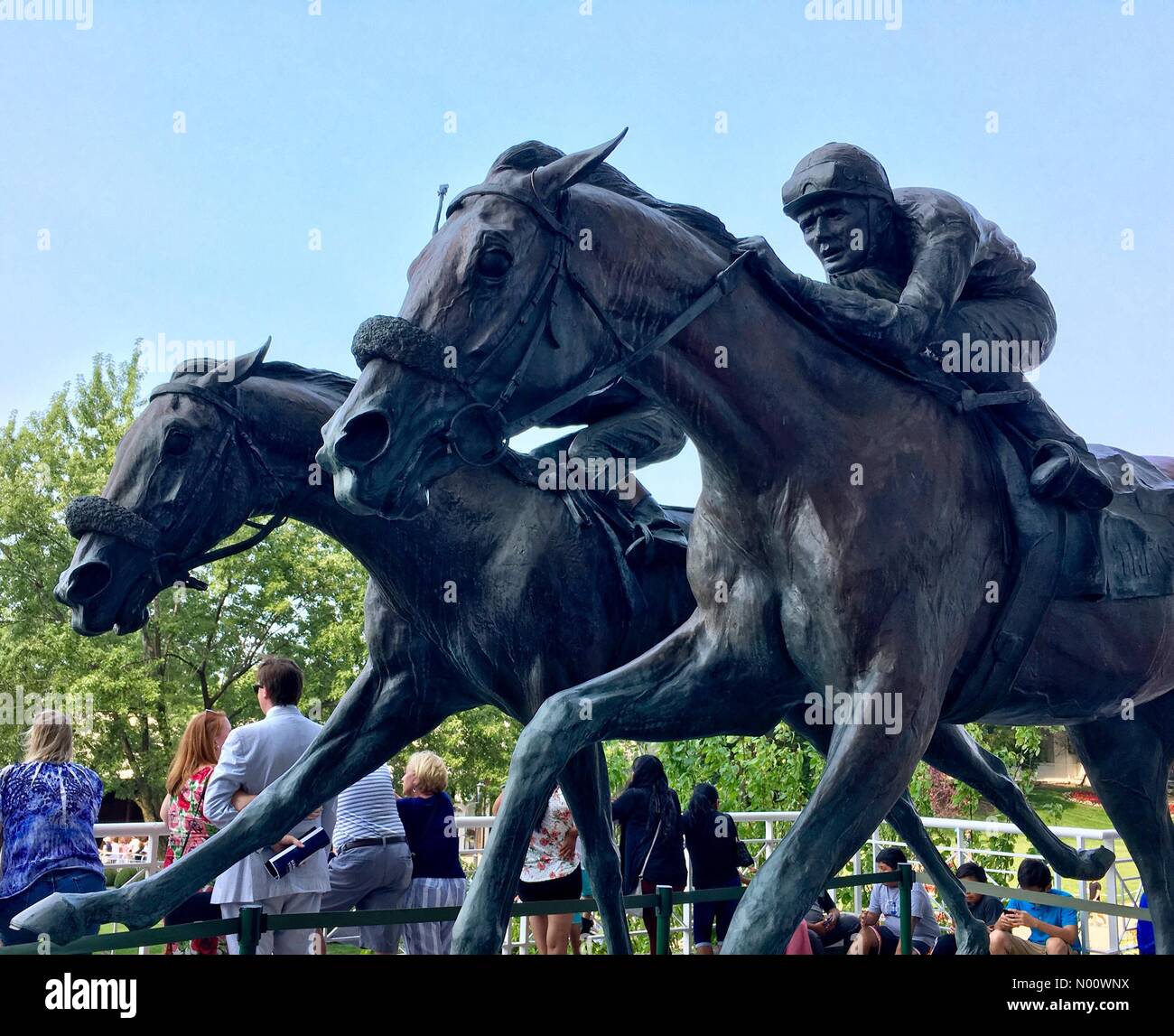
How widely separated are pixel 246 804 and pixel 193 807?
56 centimetres

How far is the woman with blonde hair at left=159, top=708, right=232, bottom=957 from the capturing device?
586 centimetres

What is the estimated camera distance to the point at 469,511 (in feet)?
14.7

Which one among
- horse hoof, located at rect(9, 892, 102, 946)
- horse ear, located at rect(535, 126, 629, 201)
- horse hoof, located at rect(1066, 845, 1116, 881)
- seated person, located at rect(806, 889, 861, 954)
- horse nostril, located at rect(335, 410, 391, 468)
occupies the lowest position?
seated person, located at rect(806, 889, 861, 954)

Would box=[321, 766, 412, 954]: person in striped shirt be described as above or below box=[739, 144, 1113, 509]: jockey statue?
below

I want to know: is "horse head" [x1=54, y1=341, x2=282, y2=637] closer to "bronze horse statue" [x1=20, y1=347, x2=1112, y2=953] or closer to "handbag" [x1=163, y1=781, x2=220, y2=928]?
"bronze horse statue" [x1=20, y1=347, x2=1112, y2=953]

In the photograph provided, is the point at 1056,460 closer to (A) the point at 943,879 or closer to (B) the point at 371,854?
(A) the point at 943,879

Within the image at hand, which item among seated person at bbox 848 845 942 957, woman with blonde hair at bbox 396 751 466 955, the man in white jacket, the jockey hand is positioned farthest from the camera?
seated person at bbox 848 845 942 957

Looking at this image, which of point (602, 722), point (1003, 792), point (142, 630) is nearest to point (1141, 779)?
point (1003, 792)

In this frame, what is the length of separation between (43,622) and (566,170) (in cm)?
2410

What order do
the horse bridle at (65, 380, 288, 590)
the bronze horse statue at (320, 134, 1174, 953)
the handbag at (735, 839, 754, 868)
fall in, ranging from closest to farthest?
the bronze horse statue at (320, 134, 1174, 953)
the horse bridle at (65, 380, 288, 590)
the handbag at (735, 839, 754, 868)

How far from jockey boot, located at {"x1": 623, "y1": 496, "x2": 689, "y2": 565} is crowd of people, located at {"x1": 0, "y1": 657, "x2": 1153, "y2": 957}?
4.55 ft

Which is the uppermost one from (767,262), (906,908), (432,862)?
(767,262)

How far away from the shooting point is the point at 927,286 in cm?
334

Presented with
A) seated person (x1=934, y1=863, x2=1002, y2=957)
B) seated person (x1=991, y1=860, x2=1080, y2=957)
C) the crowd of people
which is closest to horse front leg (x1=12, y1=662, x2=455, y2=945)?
the crowd of people
